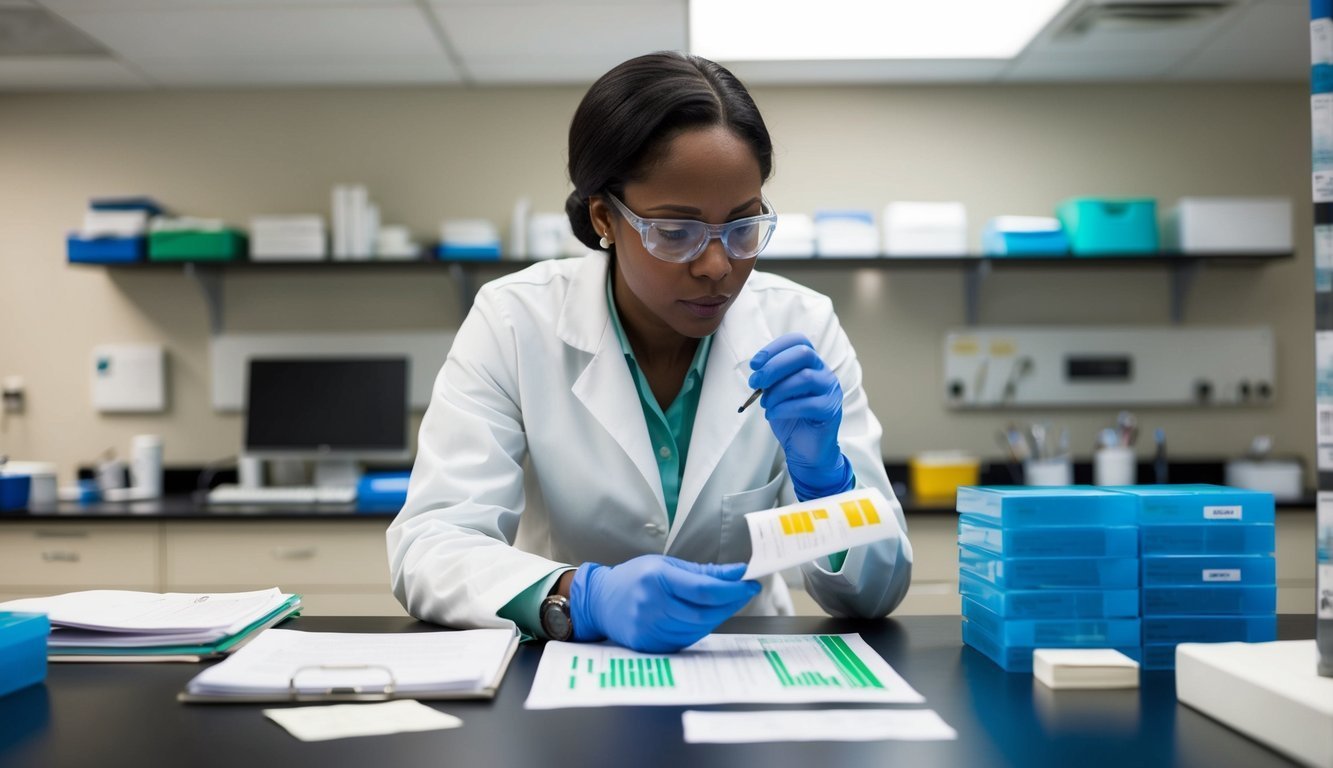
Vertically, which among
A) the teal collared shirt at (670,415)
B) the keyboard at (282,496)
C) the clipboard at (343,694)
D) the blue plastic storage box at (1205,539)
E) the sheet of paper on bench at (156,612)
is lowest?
the keyboard at (282,496)

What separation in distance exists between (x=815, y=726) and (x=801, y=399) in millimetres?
490

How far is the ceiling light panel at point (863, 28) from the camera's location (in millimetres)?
2693

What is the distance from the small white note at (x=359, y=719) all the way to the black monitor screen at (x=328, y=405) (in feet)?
7.69

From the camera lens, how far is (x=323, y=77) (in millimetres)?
3285

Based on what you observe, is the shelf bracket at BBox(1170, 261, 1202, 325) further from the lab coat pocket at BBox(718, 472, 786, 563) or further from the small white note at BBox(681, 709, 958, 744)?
the small white note at BBox(681, 709, 958, 744)

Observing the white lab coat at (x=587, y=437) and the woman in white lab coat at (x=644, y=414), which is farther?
the white lab coat at (x=587, y=437)

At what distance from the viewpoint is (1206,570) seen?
950 millimetres

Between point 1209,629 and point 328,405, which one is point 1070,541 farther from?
point 328,405

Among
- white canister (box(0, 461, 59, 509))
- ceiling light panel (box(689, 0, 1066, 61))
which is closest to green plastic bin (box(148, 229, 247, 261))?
white canister (box(0, 461, 59, 509))

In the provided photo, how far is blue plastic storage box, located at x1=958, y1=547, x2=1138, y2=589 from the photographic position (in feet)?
3.08

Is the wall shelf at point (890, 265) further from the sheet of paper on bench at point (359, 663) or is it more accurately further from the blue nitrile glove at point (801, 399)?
the sheet of paper on bench at point (359, 663)

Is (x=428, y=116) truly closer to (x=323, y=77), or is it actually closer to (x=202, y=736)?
(x=323, y=77)

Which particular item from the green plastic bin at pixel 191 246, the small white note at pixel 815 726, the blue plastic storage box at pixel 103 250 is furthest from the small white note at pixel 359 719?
the blue plastic storage box at pixel 103 250

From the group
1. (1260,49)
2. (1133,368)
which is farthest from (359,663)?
(1260,49)
